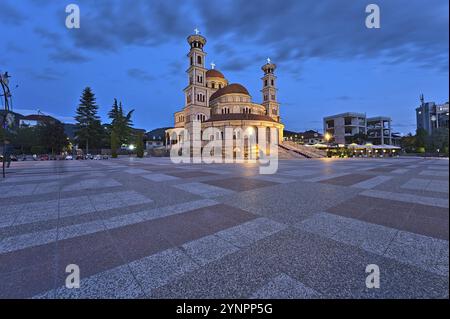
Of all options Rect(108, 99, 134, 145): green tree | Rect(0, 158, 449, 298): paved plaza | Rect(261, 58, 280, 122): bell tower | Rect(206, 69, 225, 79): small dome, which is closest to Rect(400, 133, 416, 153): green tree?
Rect(261, 58, 280, 122): bell tower

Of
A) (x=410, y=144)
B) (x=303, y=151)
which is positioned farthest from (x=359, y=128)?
(x=303, y=151)

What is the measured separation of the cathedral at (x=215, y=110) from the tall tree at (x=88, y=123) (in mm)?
19760

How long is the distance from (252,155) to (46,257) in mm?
36080

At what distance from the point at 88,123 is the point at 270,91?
54220mm

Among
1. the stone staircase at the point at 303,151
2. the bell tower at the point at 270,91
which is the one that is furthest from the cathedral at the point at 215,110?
the bell tower at the point at 270,91

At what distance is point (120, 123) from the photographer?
66.4 metres

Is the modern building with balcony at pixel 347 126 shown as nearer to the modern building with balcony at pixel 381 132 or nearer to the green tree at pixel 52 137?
the modern building with balcony at pixel 381 132

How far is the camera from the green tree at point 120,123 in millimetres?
65938

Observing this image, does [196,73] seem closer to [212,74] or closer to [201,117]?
[212,74]

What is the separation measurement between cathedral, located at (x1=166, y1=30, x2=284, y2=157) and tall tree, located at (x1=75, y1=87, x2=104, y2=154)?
19.8 metres

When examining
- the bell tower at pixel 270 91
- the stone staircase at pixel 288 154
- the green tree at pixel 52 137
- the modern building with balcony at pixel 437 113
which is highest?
the bell tower at pixel 270 91

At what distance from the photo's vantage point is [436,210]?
508cm
